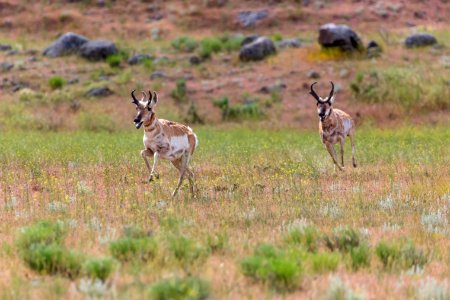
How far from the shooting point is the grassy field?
7664 mm

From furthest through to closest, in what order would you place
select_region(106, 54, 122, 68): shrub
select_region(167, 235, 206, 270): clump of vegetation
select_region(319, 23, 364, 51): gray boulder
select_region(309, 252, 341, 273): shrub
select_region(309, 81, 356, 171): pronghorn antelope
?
1. select_region(106, 54, 122, 68): shrub
2. select_region(319, 23, 364, 51): gray boulder
3. select_region(309, 81, 356, 171): pronghorn antelope
4. select_region(167, 235, 206, 270): clump of vegetation
5. select_region(309, 252, 341, 273): shrub

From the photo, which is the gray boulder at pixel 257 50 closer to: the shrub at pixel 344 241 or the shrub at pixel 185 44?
the shrub at pixel 185 44

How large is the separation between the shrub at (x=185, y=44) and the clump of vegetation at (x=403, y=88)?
35.7 ft

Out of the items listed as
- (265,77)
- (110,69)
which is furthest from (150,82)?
(265,77)

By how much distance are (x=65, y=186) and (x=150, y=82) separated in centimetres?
2435

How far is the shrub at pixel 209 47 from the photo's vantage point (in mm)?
42531

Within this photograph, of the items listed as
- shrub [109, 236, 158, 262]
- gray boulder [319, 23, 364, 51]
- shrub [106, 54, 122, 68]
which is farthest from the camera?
shrub [106, 54, 122, 68]

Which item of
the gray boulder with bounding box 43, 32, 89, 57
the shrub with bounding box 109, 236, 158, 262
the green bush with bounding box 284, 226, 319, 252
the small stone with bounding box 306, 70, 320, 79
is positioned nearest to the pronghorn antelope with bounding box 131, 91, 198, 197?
the green bush with bounding box 284, 226, 319, 252

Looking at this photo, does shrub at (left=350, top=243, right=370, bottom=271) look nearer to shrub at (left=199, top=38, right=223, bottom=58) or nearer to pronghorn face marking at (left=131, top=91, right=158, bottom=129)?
pronghorn face marking at (left=131, top=91, right=158, bottom=129)

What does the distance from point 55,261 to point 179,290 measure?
6.04ft

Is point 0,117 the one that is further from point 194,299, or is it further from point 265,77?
point 194,299

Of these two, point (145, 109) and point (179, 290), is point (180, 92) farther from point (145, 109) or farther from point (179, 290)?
point (179, 290)

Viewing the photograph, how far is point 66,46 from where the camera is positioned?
143ft

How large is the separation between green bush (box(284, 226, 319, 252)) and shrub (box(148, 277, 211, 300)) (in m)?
2.47
